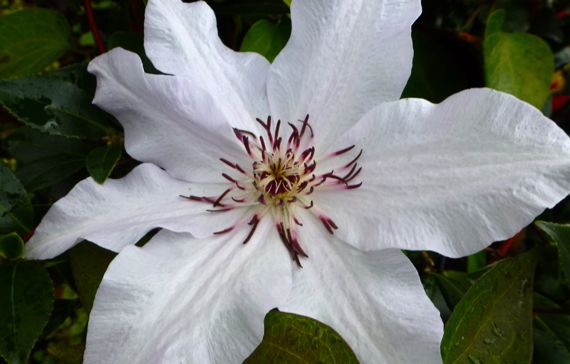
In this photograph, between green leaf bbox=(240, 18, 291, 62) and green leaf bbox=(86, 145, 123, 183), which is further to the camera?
green leaf bbox=(240, 18, 291, 62)

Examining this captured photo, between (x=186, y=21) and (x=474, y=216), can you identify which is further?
(x=186, y=21)

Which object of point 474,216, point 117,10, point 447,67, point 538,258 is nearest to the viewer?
point 474,216

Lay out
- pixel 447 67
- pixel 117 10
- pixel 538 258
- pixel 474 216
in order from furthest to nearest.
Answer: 1. pixel 117 10
2. pixel 447 67
3. pixel 538 258
4. pixel 474 216

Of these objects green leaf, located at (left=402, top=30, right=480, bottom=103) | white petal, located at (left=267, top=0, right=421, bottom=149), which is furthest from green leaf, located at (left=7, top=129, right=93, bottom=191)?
green leaf, located at (left=402, top=30, right=480, bottom=103)

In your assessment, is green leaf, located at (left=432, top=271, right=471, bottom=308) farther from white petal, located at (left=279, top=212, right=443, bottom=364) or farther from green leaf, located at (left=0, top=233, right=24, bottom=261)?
green leaf, located at (left=0, top=233, right=24, bottom=261)

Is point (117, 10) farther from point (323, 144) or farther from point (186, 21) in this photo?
point (323, 144)

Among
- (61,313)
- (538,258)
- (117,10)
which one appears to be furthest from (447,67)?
(61,313)

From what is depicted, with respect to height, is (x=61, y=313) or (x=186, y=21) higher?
(x=186, y=21)
